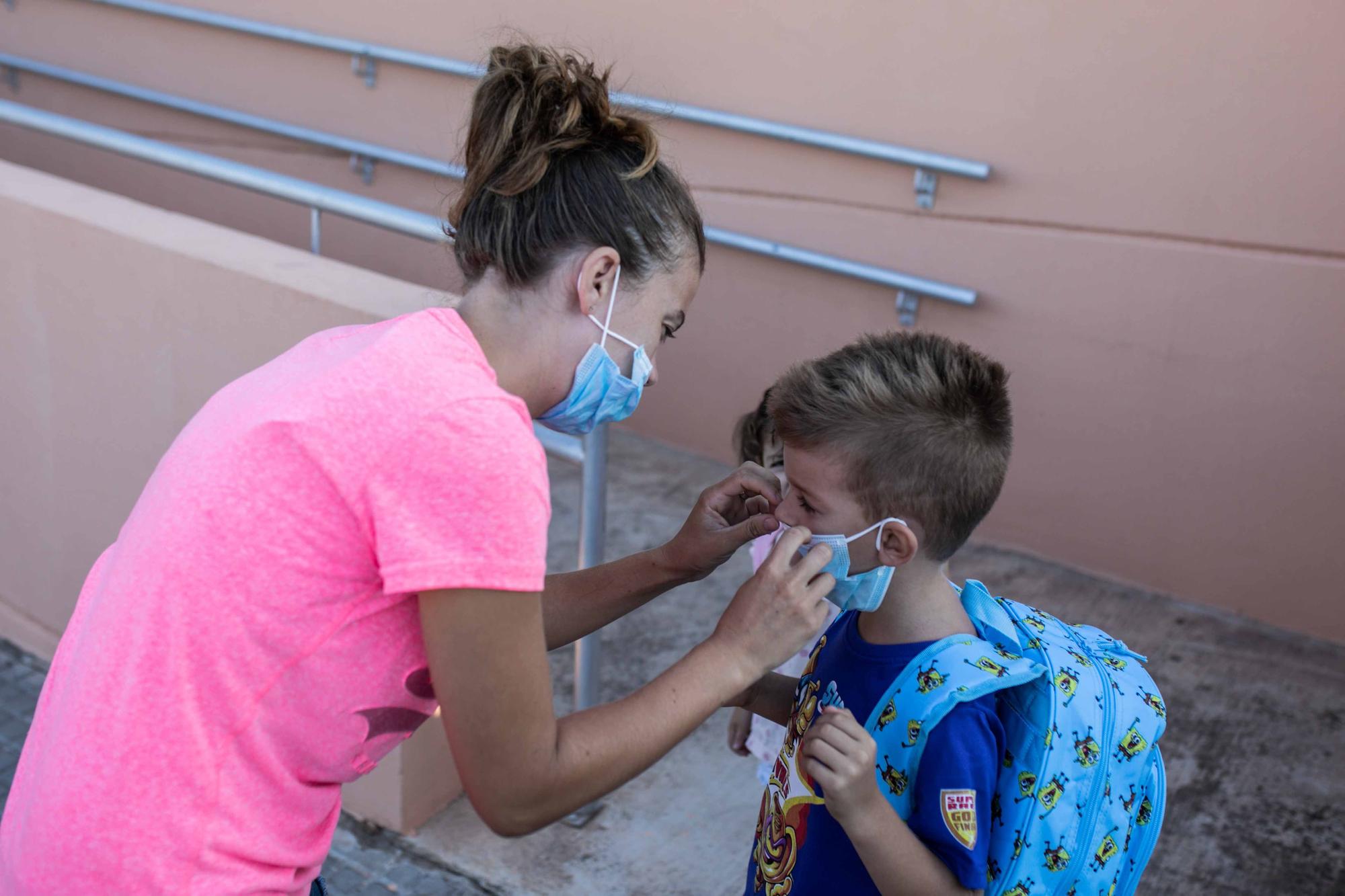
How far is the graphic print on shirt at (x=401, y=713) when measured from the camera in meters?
1.31

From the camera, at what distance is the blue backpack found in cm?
151

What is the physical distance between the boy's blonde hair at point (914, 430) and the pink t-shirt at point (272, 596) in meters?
0.57

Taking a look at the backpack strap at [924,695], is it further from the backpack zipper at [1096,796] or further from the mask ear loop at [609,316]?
the mask ear loop at [609,316]

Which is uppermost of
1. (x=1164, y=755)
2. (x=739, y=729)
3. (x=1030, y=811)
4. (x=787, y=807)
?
(x=1030, y=811)

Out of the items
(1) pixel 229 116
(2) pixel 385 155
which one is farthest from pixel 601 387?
(1) pixel 229 116

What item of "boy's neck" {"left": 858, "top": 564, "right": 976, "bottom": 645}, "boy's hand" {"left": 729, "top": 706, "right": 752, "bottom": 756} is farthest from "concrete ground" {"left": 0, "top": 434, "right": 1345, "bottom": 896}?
"boy's neck" {"left": 858, "top": 564, "right": 976, "bottom": 645}

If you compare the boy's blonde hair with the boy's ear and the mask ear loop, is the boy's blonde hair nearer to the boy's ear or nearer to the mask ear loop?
the boy's ear

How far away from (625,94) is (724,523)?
245 cm

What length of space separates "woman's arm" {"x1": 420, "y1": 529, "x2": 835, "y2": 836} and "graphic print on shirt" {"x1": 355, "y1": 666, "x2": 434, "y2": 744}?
0.10 m

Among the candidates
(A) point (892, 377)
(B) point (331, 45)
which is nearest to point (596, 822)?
(A) point (892, 377)

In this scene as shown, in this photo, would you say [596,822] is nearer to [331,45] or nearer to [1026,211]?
[1026,211]

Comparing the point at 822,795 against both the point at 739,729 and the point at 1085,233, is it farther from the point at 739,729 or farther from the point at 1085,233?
the point at 1085,233

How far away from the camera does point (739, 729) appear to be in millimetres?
2416

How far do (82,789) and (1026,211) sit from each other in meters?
3.60
